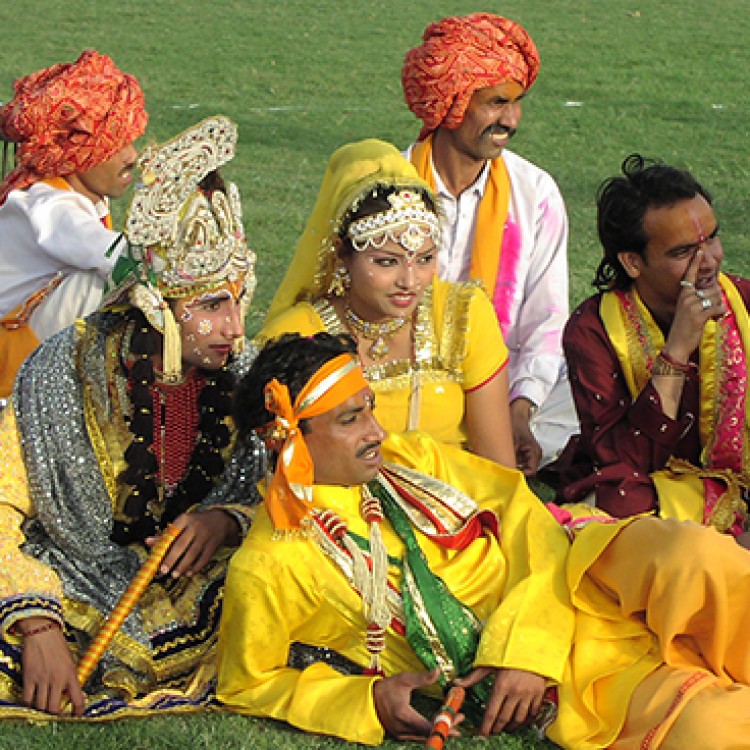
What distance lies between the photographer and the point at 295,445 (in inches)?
169

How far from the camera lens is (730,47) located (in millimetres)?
19703

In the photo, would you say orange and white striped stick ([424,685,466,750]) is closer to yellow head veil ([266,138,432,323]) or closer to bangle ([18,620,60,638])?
bangle ([18,620,60,638])

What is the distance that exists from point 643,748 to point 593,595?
1.74ft

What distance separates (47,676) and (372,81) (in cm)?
1453

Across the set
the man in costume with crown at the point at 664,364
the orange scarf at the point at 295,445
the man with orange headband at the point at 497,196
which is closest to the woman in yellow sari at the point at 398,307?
the man in costume with crown at the point at 664,364

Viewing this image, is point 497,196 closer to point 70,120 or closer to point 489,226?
point 489,226

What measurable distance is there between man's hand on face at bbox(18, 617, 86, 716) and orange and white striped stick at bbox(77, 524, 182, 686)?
59 mm

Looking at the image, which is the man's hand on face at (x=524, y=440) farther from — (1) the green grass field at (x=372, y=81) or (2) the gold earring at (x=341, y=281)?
(1) the green grass field at (x=372, y=81)

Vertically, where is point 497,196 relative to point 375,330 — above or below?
above

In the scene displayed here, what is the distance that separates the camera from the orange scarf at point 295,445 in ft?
14.1

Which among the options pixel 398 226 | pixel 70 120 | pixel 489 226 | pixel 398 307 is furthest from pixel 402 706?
pixel 70 120

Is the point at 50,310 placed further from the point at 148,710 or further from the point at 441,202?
the point at 148,710

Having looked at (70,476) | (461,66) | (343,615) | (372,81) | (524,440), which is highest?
(461,66)

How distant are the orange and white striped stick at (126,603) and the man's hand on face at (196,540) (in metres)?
0.02
